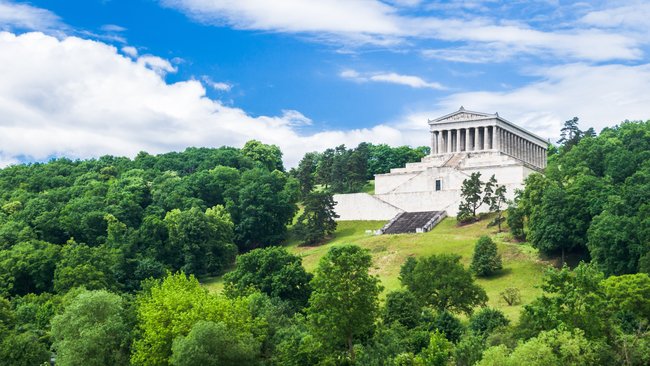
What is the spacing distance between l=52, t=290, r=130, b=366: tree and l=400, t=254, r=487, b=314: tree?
18963mm

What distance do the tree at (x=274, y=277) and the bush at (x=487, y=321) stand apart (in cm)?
1484

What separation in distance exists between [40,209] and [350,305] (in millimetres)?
59253

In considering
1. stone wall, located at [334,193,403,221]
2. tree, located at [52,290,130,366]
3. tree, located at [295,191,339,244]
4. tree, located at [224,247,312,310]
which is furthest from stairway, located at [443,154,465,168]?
tree, located at [52,290,130,366]

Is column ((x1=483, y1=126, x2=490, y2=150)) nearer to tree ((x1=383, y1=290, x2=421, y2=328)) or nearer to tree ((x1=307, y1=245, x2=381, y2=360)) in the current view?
tree ((x1=383, y1=290, x2=421, y2=328))

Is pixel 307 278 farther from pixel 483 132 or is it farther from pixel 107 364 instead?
pixel 483 132

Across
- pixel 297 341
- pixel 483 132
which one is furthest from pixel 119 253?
pixel 483 132

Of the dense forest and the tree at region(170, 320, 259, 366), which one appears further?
the tree at region(170, 320, 259, 366)

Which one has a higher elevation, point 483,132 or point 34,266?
point 483,132

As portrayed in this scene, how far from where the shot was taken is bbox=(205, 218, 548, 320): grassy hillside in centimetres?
6662

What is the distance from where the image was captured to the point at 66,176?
119 meters

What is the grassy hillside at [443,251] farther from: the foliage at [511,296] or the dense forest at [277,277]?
the dense forest at [277,277]

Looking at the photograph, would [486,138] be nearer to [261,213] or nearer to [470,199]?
[470,199]

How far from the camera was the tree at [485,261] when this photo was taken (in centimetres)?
6925

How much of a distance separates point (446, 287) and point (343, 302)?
14497 mm
